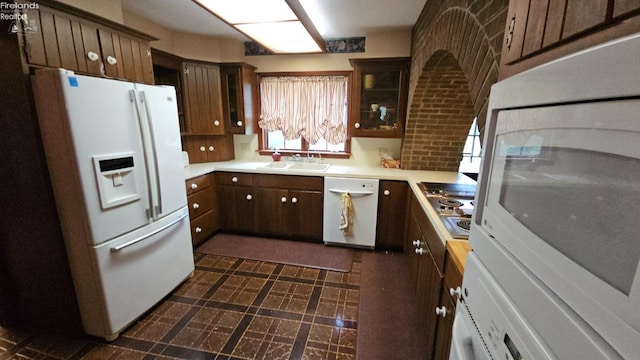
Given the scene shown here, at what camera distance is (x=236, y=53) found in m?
3.49

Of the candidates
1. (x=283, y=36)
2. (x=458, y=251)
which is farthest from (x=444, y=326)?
(x=283, y=36)

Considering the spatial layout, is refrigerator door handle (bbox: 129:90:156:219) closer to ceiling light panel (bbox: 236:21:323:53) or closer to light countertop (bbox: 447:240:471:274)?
ceiling light panel (bbox: 236:21:323:53)

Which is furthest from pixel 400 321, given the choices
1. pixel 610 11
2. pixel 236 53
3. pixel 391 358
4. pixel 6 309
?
pixel 236 53

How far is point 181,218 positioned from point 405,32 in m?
3.02

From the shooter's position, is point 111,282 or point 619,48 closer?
point 619,48

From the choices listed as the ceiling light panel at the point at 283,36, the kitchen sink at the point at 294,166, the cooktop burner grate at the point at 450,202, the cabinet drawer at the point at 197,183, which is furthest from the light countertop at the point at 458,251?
the cabinet drawer at the point at 197,183

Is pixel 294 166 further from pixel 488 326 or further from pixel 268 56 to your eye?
pixel 488 326

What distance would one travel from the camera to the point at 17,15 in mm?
1443

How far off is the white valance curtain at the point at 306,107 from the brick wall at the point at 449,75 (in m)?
0.89

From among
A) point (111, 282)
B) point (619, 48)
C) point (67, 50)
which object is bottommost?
point (111, 282)

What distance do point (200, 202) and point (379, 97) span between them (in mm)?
2333

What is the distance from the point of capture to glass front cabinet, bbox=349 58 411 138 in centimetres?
303

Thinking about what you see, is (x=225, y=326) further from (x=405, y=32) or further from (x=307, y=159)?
(x=405, y=32)

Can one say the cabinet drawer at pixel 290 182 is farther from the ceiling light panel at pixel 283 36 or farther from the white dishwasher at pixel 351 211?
the ceiling light panel at pixel 283 36
